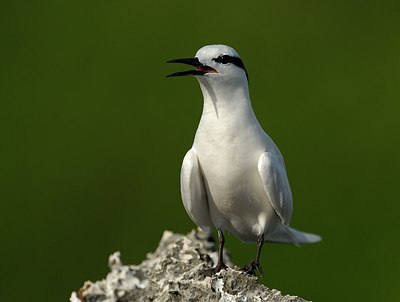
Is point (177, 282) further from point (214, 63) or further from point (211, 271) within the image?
point (214, 63)

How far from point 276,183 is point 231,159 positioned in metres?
0.47

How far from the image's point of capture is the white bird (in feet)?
20.0

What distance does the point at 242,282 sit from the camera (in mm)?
5324

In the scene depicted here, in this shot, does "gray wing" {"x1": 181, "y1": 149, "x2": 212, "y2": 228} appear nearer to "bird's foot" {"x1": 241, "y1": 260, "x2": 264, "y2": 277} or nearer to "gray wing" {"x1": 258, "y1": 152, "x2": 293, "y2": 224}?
"gray wing" {"x1": 258, "y1": 152, "x2": 293, "y2": 224}

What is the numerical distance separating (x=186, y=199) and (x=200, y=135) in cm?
61

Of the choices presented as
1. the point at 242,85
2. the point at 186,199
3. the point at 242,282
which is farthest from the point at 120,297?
the point at 242,85

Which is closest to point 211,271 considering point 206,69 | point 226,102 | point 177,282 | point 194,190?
point 177,282

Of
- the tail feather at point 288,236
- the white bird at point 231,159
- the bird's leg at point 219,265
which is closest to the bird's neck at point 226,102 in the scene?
the white bird at point 231,159

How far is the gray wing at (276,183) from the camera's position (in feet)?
20.1

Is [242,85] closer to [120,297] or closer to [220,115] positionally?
[220,115]

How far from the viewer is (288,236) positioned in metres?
7.30

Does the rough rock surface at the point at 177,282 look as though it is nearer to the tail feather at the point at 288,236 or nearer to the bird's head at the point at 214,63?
the tail feather at the point at 288,236

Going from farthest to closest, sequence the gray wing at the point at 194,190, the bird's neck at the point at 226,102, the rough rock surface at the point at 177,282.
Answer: the gray wing at the point at 194,190 < the bird's neck at the point at 226,102 < the rough rock surface at the point at 177,282

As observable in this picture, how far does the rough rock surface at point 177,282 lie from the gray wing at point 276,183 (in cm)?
79
